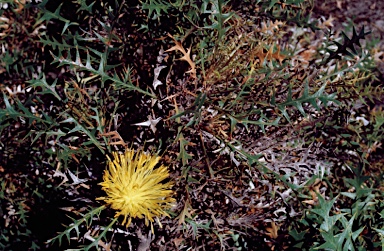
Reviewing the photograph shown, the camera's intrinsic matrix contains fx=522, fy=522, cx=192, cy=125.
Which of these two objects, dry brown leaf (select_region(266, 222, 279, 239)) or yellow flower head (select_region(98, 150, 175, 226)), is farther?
dry brown leaf (select_region(266, 222, 279, 239))

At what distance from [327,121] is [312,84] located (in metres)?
0.23

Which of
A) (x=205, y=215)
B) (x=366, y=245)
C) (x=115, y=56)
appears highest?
(x=115, y=56)

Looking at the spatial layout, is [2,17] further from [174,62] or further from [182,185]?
[182,185]

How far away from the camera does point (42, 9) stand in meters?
2.16

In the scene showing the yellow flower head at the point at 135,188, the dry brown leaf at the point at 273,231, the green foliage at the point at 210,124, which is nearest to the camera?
the yellow flower head at the point at 135,188

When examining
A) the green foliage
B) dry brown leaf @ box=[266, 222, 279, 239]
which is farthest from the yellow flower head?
dry brown leaf @ box=[266, 222, 279, 239]

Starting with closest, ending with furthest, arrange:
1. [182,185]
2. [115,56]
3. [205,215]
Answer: [182,185], [205,215], [115,56]

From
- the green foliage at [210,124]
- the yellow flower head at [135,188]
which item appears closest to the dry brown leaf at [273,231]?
the green foliage at [210,124]

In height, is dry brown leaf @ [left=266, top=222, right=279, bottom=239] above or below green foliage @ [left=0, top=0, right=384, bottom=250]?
below

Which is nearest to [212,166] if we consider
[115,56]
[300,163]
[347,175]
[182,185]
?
[182,185]

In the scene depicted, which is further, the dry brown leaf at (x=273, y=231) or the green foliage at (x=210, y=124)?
the dry brown leaf at (x=273, y=231)

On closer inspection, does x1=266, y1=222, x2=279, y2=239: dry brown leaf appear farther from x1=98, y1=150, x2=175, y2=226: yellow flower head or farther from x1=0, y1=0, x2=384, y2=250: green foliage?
x1=98, y1=150, x2=175, y2=226: yellow flower head

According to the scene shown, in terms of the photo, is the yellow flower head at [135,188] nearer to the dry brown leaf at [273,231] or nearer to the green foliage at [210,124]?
the green foliage at [210,124]

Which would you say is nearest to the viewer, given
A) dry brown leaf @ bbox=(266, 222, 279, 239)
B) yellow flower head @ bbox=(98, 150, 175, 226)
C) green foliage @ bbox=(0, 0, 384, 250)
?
yellow flower head @ bbox=(98, 150, 175, 226)
